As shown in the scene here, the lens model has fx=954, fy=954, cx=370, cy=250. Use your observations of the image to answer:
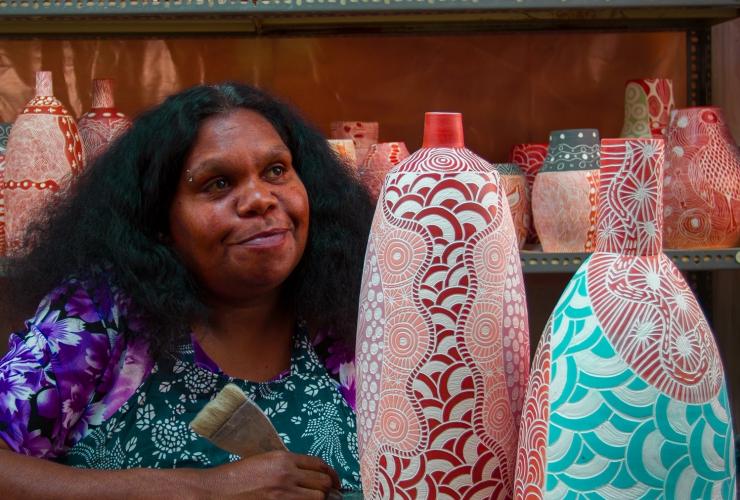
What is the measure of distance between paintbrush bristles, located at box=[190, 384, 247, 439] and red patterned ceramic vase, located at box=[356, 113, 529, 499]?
161 mm

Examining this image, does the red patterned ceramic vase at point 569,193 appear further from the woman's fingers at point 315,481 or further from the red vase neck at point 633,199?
the red vase neck at point 633,199

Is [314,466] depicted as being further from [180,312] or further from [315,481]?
[180,312]

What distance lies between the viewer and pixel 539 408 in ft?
2.20

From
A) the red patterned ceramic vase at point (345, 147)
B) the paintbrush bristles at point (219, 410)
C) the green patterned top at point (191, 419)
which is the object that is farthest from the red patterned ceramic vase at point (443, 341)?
the red patterned ceramic vase at point (345, 147)

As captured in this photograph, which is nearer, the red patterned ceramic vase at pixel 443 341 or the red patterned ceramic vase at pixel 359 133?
the red patterned ceramic vase at pixel 443 341

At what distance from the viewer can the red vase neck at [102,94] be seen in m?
1.99

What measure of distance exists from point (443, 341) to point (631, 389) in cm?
15

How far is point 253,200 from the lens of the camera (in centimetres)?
112

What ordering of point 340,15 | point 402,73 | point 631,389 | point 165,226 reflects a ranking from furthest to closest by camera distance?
point 402,73, point 340,15, point 165,226, point 631,389

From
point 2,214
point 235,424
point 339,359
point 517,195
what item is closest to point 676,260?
point 517,195

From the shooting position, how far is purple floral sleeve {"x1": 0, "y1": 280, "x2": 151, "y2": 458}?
113 centimetres

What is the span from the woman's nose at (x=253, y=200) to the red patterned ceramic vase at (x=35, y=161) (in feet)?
2.53

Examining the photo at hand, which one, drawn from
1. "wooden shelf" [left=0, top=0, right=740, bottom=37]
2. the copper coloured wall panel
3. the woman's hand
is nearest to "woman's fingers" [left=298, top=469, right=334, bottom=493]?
the woman's hand

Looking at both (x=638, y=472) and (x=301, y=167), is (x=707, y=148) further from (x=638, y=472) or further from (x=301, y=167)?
(x=638, y=472)
